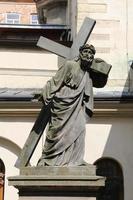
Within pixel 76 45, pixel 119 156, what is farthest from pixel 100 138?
pixel 76 45

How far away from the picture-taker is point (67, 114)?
6379mm

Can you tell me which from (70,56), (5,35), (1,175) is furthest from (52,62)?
(70,56)

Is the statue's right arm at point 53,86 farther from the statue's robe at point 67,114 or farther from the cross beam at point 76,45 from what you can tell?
the cross beam at point 76,45

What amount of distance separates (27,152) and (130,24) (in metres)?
8.83

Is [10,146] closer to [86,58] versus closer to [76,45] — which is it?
[76,45]

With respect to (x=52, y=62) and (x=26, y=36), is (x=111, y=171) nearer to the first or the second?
(x=52, y=62)

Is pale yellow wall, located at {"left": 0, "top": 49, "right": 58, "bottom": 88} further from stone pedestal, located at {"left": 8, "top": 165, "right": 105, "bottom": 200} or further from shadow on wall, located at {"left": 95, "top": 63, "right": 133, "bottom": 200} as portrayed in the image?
stone pedestal, located at {"left": 8, "top": 165, "right": 105, "bottom": 200}

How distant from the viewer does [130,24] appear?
14672 mm

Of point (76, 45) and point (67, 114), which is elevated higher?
point (76, 45)

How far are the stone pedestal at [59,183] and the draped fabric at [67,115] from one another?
0.17 metres

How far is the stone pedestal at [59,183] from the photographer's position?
5.89 meters

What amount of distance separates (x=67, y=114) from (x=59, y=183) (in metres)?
0.89

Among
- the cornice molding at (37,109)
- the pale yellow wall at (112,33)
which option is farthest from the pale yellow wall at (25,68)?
the pale yellow wall at (112,33)

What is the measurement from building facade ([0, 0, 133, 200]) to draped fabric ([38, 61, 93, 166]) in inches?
238
